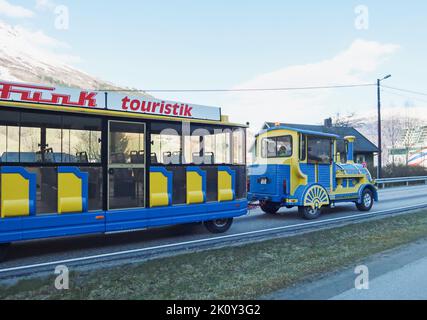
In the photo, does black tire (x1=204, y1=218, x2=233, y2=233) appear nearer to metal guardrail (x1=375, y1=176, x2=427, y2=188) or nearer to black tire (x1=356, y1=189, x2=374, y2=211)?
black tire (x1=356, y1=189, x2=374, y2=211)

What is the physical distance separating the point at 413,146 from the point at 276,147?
230 ft

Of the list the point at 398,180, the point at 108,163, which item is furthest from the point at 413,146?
the point at 108,163

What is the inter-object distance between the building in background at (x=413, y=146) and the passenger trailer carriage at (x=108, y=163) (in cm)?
6451

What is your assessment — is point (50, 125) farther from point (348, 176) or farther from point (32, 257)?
point (348, 176)

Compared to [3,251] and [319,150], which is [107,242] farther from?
[319,150]

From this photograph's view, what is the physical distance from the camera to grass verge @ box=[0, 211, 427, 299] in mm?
4402

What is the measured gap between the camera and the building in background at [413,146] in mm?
66331

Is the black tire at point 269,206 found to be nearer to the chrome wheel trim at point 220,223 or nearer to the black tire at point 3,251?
the chrome wheel trim at point 220,223

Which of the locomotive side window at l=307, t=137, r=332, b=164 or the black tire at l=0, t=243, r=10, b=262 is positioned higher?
the locomotive side window at l=307, t=137, r=332, b=164

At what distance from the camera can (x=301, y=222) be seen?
10477mm

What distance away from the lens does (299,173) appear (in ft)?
35.4

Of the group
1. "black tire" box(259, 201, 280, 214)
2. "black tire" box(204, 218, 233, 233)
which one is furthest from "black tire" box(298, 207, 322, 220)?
"black tire" box(204, 218, 233, 233)

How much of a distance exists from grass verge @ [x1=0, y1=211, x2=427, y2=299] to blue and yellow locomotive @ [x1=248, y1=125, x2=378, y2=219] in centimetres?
318
